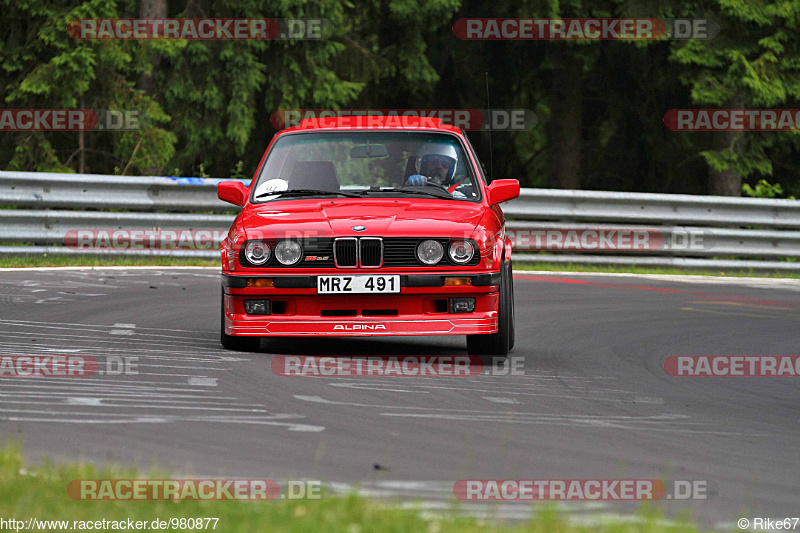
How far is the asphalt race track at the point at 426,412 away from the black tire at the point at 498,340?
0.30m

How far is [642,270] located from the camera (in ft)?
55.7

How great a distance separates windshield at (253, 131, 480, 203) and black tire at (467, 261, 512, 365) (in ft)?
3.16

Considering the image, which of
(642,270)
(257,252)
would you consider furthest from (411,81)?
(257,252)

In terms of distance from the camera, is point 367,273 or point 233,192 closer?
point 367,273

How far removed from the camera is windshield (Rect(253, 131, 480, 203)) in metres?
9.05

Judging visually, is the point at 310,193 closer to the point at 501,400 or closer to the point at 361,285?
the point at 361,285

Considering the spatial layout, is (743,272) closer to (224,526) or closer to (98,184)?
(98,184)

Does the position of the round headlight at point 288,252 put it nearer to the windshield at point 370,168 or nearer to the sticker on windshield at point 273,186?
the windshield at point 370,168

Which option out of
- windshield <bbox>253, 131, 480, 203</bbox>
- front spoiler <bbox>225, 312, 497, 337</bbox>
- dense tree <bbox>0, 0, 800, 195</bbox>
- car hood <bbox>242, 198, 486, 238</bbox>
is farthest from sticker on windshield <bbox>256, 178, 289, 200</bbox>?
dense tree <bbox>0, 0, 800, 195</bbox>

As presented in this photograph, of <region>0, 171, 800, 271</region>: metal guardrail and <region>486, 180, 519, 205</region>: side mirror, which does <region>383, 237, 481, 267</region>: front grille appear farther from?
<region>0, 171, 800, 271</region>: metal guardrail

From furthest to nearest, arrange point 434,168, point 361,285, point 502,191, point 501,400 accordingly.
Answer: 1. point 434,168
2. point 502,191
3. point 361,285
4. point 501,400

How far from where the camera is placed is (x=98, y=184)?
15.6m

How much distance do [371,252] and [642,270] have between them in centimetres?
959

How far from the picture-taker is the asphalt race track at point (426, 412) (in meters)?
4.92
